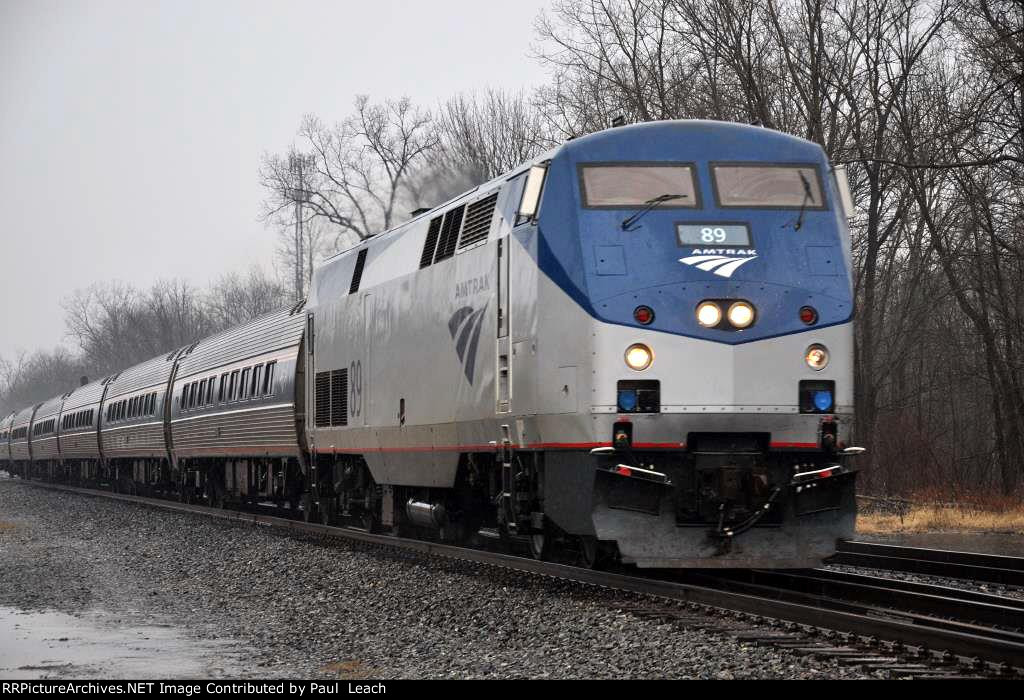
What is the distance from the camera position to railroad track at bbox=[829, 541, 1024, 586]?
11.6 m

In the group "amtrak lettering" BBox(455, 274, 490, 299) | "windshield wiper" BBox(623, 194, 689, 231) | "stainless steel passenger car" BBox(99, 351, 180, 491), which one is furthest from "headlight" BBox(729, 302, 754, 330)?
"stainless steel passenger car" BBox(99, 351, 180, 491)

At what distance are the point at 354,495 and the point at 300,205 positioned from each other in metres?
41.6

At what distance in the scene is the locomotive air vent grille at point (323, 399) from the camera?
18.1 metres

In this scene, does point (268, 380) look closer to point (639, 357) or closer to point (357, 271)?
point (357, 271)

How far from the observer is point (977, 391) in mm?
30062

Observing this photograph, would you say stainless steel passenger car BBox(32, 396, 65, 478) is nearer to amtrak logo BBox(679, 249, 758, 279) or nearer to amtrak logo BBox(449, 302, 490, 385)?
amtrak logo BBox(449, 302, 490, 385)

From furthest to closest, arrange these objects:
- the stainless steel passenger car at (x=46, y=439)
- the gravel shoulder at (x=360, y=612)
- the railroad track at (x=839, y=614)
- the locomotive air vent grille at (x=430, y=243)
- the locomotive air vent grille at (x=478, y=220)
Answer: the stainless steel passenger car at (x=46, y=439)
the locomotive air vent grille at (x=430, y=243)
the locomotive air vent grille at (x=478, y=220)
the gravel shoulder at (x=360, y=612)
the railroad track at (x=839, y=614)

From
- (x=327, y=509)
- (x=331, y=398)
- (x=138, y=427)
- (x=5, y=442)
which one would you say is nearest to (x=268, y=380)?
(x=327, y=509)

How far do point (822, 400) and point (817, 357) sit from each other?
1.10 ft

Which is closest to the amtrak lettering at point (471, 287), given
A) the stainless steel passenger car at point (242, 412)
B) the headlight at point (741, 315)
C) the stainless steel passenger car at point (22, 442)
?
the headlight at point (741, 315)

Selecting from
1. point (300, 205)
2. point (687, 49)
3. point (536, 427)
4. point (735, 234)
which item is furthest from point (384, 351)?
point (300, 205)

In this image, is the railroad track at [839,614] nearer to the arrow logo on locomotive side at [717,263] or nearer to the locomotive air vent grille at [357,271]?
the arrow logo on locomotive side at [717,263]

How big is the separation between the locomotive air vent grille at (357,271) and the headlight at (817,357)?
7.83m

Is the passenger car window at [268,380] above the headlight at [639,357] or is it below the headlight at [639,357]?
above
